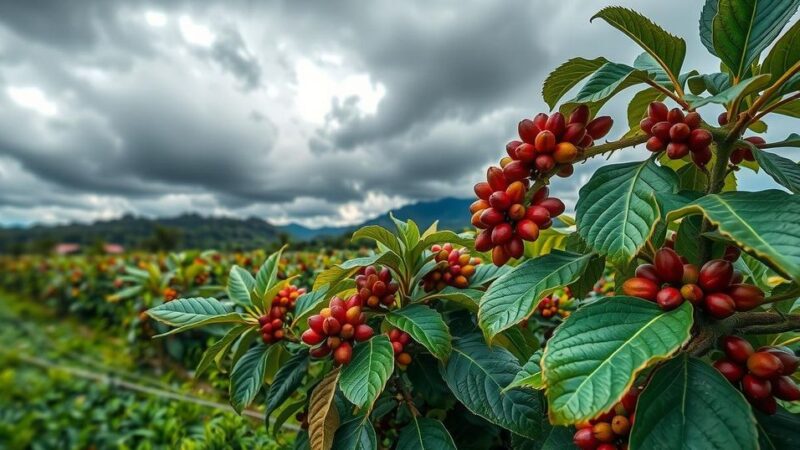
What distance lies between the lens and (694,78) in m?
0.85

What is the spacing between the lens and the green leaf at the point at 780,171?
0.67 metres

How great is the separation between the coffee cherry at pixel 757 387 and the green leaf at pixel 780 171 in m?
0.31

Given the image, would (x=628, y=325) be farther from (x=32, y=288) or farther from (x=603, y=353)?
(x=32, y=288)

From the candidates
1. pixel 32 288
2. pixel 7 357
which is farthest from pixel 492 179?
pixel 32 288

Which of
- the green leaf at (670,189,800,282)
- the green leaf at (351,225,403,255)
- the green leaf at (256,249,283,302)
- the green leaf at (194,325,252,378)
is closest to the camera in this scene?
the green leaf at (670,189,800,282)

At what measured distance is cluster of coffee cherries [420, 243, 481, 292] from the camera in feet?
3.89

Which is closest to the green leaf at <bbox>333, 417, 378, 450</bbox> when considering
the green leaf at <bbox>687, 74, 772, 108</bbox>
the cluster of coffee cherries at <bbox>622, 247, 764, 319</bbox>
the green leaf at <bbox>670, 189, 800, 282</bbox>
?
the cluster of coffee cherries at <bbox>622, 247, 764, 319</bbox>

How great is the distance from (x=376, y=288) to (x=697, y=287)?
666 mm

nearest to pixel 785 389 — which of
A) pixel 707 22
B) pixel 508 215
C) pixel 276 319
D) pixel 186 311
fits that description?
pixel 508 215

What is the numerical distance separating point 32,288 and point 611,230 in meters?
9.64

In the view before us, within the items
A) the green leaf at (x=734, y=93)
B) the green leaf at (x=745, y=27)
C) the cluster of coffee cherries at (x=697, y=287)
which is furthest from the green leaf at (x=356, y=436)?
the green leaf at (x=745, y=27)

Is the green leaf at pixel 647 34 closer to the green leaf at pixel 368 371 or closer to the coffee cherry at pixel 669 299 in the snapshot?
the coffee cherry at pixel 669 299

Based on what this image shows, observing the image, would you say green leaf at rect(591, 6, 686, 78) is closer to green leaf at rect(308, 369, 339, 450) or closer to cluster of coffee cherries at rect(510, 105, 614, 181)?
cluster of coffee cherries at rect(510, 105, 614, 181)

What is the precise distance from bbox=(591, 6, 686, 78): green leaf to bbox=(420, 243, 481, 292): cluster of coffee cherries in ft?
2.24
